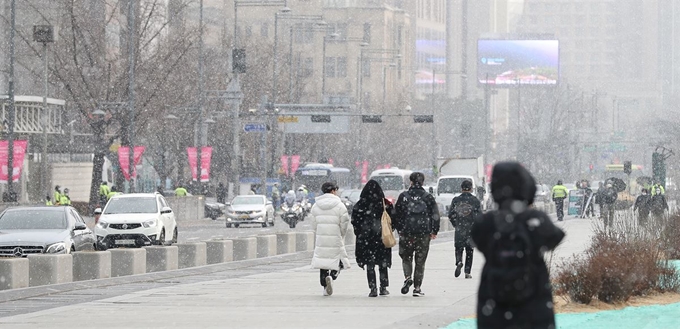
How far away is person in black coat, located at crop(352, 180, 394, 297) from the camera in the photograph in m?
19.7

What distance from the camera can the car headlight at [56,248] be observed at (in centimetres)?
2586

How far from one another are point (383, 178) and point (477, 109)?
104951 millimetres

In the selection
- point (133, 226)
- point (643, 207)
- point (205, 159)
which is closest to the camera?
point (133, 226)

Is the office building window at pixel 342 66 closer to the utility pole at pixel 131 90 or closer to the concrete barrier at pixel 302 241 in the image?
the utility pole at pixel 131 90

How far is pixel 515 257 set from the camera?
8.45 meters

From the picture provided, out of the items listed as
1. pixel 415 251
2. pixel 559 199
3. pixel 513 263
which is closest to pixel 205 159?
pixel 559 199

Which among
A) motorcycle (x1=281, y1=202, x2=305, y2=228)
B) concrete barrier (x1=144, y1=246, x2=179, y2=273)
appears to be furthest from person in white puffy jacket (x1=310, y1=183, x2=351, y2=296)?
motorcycle (x1=281, y1=202, x2=305, y2=228)

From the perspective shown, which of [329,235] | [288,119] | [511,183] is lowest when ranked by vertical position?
[329,235]

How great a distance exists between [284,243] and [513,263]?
2700 centimetres

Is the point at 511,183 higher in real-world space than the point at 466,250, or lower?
higher

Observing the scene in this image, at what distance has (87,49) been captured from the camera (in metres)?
62.5

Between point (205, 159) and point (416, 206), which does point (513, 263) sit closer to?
point (416, 206)

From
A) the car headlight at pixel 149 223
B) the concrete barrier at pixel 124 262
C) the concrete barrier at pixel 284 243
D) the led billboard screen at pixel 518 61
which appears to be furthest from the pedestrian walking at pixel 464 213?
the led billboard screen at pixel 518 61

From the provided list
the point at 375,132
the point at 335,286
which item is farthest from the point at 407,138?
the point at 335,286
